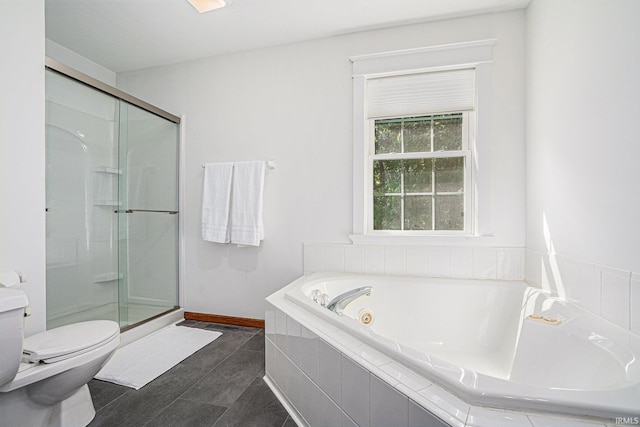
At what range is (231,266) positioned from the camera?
8.76ft

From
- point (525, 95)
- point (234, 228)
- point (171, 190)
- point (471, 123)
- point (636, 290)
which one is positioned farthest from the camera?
point (171, 190)

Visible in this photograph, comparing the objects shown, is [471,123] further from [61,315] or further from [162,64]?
[61,315]

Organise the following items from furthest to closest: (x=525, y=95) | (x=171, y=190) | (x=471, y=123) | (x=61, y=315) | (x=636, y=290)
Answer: (x=171, y=190) < (x=471, y=123) < (x=525, y=95) < (x=61, y=315) < (x=636, y=290)

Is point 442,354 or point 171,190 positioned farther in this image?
point 171,190

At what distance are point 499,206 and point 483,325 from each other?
32.1 inches

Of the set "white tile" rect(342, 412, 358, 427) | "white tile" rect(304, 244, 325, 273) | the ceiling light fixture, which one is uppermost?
the ceiling light fixture

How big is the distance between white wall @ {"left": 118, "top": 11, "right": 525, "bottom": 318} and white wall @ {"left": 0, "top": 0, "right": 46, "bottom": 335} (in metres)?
1.22

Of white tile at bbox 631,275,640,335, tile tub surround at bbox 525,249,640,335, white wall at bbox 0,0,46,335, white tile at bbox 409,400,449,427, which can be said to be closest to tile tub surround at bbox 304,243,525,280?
tile tub surround at bbox 525,249,640,335

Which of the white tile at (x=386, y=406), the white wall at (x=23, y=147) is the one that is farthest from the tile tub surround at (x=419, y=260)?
the white wall at (x=23, y=147)

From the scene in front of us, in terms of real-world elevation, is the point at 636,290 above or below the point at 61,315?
above

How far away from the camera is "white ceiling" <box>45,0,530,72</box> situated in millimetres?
2053

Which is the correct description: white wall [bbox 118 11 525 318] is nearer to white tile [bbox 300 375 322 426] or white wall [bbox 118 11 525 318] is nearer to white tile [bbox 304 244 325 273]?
white tile [bbox 304 244 325 273]

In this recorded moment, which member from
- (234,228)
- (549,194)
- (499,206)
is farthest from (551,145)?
(234,228)

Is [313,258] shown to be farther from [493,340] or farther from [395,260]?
[493,340]
